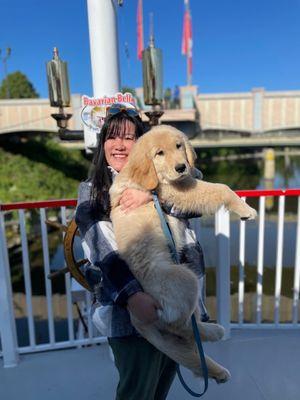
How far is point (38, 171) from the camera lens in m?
19.7

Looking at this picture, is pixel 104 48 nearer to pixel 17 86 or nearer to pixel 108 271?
pixel 108 271

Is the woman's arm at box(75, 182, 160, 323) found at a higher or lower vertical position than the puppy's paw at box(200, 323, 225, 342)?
higher

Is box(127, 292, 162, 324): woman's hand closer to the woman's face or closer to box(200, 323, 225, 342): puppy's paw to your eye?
box(200, 323, 225, 342): puppy's paw

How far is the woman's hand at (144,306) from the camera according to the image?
3.45ft

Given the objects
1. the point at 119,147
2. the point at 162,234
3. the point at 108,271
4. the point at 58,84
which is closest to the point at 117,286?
the point at 108,271

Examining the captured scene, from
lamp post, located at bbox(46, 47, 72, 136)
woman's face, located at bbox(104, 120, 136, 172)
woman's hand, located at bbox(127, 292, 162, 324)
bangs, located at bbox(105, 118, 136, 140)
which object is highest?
lamp post, located at bbox(46, 47, 72, 136)

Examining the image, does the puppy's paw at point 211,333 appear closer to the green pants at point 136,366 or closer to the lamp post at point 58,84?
the green pants at point 136,366

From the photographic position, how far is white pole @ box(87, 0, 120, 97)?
2016 millimetres

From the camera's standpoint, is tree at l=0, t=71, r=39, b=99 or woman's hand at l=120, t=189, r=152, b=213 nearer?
woman's hand at l=120, t=189, r=152, b=213

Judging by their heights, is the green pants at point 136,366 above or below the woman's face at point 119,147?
below

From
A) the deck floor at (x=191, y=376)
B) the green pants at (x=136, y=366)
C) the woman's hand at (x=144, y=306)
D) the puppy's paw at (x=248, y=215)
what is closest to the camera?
the woman's hand at (x=144, y=306)

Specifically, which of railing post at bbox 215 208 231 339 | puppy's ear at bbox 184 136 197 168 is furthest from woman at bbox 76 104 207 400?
railing post at bbox 215 208 231 339

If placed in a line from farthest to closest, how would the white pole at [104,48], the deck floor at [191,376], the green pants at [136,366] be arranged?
the white pole at [104,48] < the deck floor at [191,376] < the green pants at [136,366]

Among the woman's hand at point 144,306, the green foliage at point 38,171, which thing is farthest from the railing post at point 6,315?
the green foliage at point 38,171
